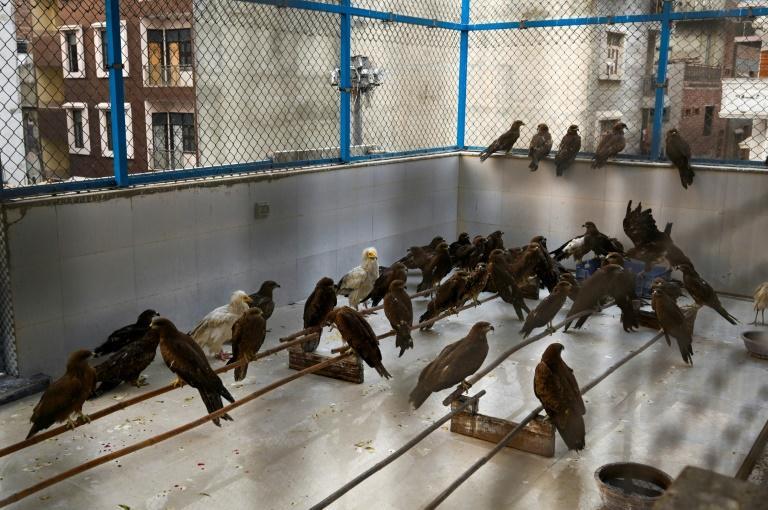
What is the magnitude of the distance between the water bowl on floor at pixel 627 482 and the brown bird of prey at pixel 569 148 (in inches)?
217

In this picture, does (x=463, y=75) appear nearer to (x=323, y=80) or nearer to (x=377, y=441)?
(x=323, y=80)

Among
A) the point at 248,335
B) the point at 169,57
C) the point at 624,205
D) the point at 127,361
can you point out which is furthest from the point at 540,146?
the point at 127,361

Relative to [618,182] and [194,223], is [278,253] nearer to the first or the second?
[194,223]

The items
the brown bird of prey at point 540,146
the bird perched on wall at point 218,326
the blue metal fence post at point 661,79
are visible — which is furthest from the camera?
the brown bird of prey at point 540,146

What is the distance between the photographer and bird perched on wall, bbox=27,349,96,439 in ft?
12.3

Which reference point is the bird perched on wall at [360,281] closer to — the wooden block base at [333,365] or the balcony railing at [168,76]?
the wooden block base at [333,365]

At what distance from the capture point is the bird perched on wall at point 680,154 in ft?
25.4

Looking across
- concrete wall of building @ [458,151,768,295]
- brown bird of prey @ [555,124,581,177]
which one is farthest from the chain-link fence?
brown bird of prey @ [555,124,581,177]

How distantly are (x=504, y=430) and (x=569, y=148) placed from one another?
4975 mm

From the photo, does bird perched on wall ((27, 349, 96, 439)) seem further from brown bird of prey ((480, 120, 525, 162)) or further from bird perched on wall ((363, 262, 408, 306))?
brown bird of prey ((480, 120, 525, 162))

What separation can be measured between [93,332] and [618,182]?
5.86m

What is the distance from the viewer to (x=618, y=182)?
333 inches

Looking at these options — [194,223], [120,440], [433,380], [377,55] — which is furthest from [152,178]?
[377,55]

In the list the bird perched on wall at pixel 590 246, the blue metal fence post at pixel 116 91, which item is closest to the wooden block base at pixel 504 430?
the blue metal fence post at pixel 116 91
